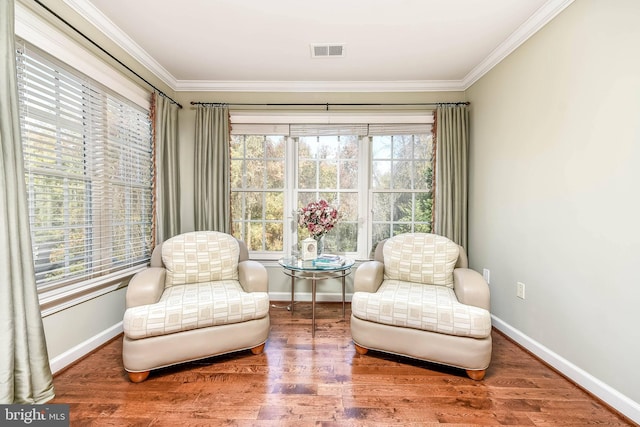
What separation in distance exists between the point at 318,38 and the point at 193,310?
7.69 feet

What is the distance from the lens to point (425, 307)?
2.01m

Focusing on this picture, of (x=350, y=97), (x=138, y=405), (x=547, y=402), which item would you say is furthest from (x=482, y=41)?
(x=138, y=405)

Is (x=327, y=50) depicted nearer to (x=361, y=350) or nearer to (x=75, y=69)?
(x=75, y=69)

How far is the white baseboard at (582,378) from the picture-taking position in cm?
156

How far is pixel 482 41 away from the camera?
2480 millimetres

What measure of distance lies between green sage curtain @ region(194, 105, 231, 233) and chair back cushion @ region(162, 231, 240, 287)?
623 mm

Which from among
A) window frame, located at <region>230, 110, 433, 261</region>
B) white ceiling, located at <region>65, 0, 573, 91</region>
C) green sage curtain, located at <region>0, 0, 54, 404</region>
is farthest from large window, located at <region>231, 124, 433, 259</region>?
green sage curtain, located at <region>0, 0, 54, 404</region>

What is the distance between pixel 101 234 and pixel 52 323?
0.69 m

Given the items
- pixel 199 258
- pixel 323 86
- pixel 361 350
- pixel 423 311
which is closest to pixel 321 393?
pixel 361 350

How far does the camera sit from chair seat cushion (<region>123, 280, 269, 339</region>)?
1.86 m

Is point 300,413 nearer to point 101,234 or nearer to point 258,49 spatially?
point 101,234

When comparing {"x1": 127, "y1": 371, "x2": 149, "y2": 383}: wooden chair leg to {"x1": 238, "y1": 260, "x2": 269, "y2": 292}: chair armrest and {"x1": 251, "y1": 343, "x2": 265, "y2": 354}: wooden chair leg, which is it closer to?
{"x1": 251, "y1": 343, "x2": 265, "y2": 354}: wooden chair leg

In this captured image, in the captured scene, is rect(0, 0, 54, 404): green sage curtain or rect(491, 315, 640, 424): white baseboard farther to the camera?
rect(491, 315, 640, 424): white baseboard

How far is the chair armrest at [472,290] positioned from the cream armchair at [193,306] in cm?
147
